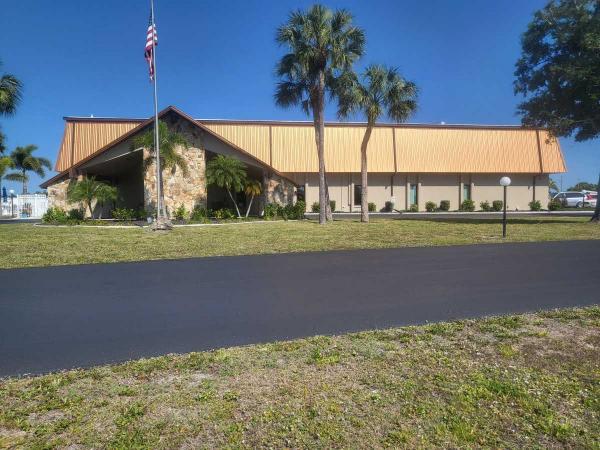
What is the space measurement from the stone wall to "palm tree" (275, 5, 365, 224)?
42.4 ft

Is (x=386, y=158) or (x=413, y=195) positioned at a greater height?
(x=386, y=158)

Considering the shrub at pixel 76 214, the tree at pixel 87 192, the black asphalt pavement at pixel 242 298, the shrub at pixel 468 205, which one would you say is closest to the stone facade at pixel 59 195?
the shrub at pixel 76 214

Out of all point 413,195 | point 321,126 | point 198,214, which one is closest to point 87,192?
point 198,214

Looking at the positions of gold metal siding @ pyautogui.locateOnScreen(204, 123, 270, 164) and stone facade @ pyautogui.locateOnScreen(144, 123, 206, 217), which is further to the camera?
gold metal siding @ pyautogui.locateOnScreen(204, 123, 270, 164)

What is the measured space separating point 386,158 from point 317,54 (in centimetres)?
1666

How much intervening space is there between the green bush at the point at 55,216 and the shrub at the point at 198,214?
640 centimetres

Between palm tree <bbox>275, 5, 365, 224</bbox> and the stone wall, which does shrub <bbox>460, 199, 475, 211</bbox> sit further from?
the stone wall

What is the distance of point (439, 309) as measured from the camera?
5980 mm

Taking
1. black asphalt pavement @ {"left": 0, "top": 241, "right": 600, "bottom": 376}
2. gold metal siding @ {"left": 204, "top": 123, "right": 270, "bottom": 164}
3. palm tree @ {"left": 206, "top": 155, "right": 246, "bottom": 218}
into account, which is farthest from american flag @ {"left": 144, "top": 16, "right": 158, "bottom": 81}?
gold metal siding @ {"left": 204, "top": 123, "right": 270, "bottom": 164}

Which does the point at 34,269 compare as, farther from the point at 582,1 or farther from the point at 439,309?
the point at 582,1

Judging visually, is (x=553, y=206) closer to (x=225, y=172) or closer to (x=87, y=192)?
(x=225, y=172)

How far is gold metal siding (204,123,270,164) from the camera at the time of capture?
3484cm

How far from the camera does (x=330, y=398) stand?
337 cm

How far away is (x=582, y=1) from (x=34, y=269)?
24.8 metres
